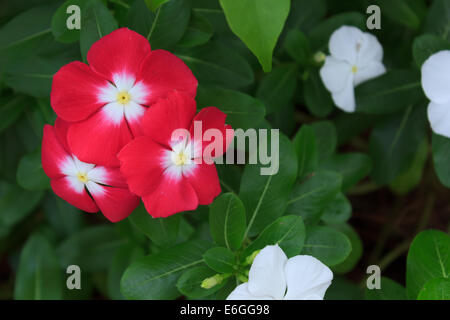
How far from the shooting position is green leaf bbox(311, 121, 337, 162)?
1.54 meters

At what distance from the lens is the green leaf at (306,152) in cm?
133

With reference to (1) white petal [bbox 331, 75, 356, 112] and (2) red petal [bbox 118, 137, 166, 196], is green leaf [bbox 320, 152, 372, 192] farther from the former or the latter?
(2) red petal [bbox 118, 137, 166, 196]

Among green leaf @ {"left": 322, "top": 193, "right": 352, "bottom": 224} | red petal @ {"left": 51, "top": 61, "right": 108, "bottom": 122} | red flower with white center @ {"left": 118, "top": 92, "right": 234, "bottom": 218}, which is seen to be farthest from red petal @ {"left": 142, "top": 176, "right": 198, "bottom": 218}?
green leaf @ {"left": 322, "top": 193, "right": 352, "bottom": 224}

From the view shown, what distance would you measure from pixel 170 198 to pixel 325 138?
694 mm

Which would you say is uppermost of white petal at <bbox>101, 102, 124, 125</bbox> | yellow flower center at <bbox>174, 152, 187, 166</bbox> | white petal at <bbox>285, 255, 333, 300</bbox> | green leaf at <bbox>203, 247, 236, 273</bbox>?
white petal at <bbox>101, 102, 124, 125</bbox>

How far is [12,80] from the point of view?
1333mm

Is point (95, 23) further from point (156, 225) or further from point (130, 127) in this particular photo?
point (156, 225)

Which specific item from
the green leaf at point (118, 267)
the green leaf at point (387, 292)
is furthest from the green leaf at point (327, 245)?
the green leaf at point (118, 267)

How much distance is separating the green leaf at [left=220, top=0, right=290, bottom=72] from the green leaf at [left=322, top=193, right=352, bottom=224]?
2.16 ft

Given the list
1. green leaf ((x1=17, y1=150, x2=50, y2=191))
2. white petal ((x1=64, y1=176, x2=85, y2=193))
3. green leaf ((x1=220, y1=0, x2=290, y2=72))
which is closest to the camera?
green leaf ((x1=220, y1=0, x2=290, y2=72))

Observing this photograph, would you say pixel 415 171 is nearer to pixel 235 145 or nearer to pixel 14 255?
pixel 235 145

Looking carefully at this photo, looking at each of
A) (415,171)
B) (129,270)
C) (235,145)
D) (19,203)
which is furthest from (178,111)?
(415,171)

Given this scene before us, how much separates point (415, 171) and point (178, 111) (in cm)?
127

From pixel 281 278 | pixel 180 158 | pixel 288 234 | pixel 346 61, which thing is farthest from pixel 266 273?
pixel 346 61
